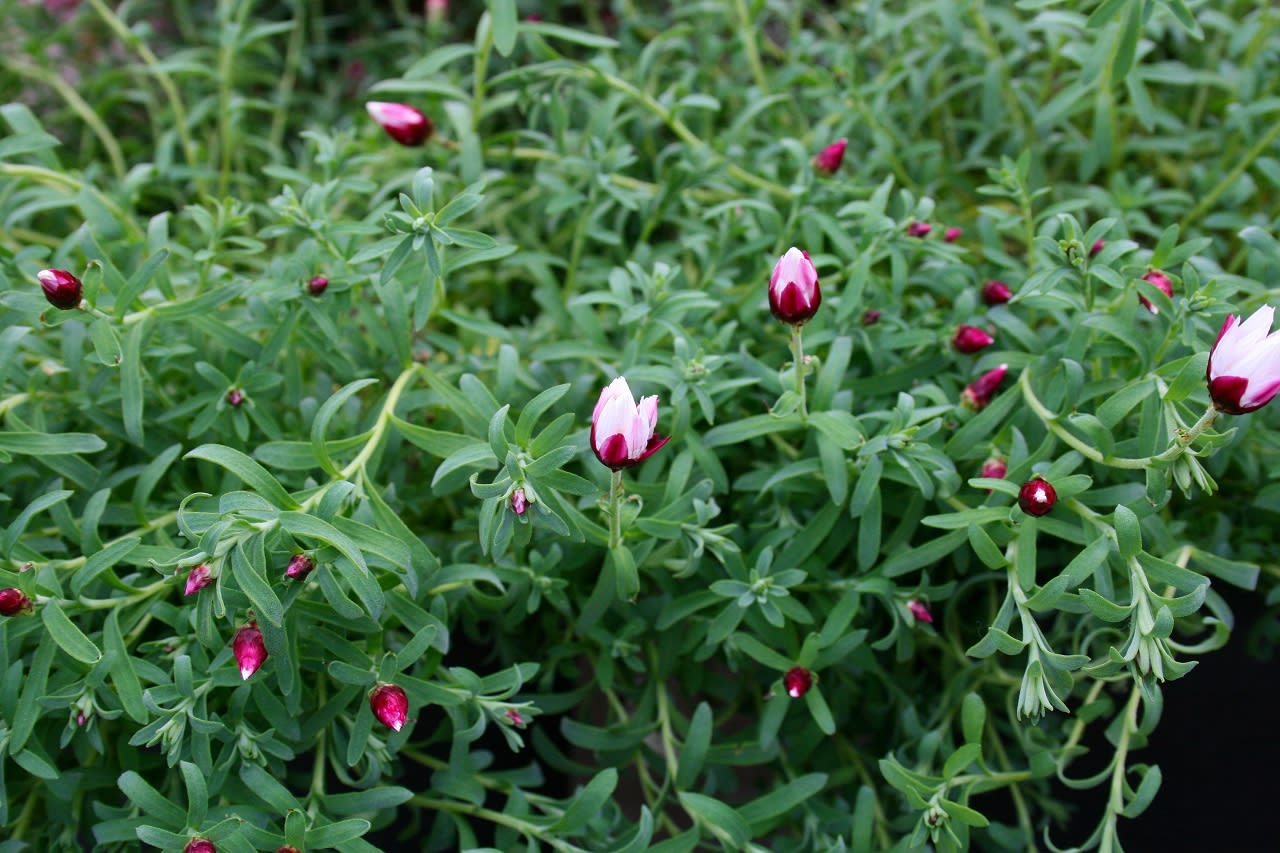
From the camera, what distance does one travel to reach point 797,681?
2.81ft

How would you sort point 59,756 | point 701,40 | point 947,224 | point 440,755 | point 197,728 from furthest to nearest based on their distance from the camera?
point 701,40 < point 947,224 < point 440,755 < point 59,756 < point 197,728

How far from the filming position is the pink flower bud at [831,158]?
3.41 ft

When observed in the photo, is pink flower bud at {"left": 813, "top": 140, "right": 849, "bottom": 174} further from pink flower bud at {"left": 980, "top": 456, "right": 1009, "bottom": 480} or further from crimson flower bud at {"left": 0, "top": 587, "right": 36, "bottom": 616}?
crimson flower bud at {"left": 0, "top": 587, "right": 36, "bottom": 616}

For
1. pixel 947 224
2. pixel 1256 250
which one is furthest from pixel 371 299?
pixel 1256 250

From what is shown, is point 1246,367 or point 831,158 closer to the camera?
point 1246,367

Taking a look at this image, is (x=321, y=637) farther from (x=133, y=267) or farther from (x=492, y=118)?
(x=492, y=118)

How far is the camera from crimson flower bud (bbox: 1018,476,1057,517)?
777 mm

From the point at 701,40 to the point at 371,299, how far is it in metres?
0.55

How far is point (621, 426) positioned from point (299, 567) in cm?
23

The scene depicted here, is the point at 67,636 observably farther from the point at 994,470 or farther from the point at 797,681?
the point at 994,470

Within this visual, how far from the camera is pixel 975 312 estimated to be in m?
1.00

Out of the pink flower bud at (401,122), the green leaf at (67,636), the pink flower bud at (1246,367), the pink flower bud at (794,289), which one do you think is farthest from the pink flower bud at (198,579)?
the pink flower bud at (1246,367)

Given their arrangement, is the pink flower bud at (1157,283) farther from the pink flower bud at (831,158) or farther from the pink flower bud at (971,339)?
the pink flower bud at (831,158)

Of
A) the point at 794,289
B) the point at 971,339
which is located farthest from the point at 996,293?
the point at 794,289
